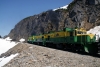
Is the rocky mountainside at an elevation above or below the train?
above

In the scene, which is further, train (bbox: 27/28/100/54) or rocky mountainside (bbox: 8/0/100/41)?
rocky mountainside (bbox: 8/0/100/41)

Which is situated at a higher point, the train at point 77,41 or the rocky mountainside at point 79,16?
the rocky mountainside at point 79,16

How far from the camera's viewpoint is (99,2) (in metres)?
47.2

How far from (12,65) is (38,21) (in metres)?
72.7

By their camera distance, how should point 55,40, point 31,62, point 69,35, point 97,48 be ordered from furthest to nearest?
point 55,40, point 69,35, point 97,48, point 31,62

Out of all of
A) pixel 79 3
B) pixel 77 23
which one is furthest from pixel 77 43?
pixel 79 3

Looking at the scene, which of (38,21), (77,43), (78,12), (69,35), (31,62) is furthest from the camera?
(38,21)

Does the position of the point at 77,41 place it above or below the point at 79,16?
below

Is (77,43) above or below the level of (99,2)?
below

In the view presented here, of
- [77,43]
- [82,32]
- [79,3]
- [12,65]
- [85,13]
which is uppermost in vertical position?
[79,3]

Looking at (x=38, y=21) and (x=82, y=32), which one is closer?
(x=82, y=32)

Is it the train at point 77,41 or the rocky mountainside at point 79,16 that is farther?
the rocky mountainside at point 79,16

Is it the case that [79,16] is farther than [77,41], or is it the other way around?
[79,16]

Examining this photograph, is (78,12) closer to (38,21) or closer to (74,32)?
(74,32)
